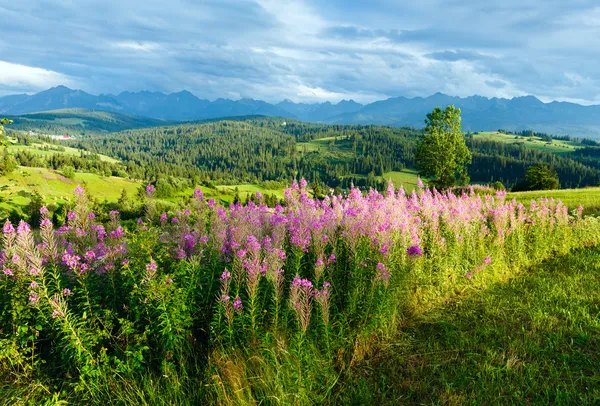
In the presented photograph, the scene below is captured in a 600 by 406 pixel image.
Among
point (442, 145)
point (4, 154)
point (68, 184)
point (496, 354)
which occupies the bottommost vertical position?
point (68, 184)

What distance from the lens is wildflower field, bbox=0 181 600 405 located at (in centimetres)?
402

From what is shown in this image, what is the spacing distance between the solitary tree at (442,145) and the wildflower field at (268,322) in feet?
107

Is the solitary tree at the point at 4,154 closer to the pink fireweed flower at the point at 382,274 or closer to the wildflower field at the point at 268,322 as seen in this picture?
the wildflower field at the point at 268,322

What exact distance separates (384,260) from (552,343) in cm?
267

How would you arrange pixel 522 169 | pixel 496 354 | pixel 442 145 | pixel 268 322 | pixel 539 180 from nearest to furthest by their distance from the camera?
pixel 496 354 < pixel 268 322 < pixel 442 145 < pixel 539 180 < pixel 522 169

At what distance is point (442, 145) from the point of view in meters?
37.2

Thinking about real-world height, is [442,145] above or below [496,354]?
above

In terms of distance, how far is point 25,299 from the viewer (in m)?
4.19

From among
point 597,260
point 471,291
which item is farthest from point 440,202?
point 597,260

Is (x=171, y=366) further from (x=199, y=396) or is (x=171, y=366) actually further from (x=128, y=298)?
(x=128, y=298)

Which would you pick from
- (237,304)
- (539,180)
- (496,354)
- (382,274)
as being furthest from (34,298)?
(539,180)

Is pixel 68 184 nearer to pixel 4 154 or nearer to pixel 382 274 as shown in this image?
pixel 4 154

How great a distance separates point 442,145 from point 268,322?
121ft

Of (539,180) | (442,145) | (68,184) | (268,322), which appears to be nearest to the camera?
(268,322)
